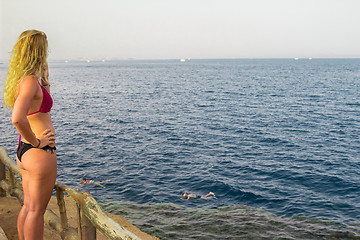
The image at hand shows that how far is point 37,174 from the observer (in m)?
3.58

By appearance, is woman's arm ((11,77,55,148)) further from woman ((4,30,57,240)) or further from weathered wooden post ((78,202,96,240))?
weathered wooden post ((78,202,96,240))

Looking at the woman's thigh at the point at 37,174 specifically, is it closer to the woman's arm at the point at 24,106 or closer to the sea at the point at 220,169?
the woman's arm at the point at 24,106

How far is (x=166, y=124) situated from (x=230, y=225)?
2162 centimetres

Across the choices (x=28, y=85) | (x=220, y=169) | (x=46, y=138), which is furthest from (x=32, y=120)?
(x=220, y=169)

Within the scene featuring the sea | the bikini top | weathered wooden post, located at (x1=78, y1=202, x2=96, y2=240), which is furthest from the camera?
the sea

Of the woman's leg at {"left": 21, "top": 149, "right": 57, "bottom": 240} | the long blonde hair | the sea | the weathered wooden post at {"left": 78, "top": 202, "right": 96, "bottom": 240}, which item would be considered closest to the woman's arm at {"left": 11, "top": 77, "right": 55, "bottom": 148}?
the long blonde hair

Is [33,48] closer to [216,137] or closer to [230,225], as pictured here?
[230,225]

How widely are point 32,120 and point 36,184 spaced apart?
2.44 ft

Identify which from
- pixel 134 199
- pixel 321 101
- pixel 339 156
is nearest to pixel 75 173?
pixel 134 199

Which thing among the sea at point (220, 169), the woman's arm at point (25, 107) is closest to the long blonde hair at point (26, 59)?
the woman's arm at point (25, 107)

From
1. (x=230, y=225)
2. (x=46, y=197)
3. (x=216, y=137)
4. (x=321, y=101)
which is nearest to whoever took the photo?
(x=46, y=197)

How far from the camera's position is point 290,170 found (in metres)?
19.5

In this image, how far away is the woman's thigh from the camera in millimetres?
3582

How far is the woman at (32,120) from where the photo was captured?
3.36m
